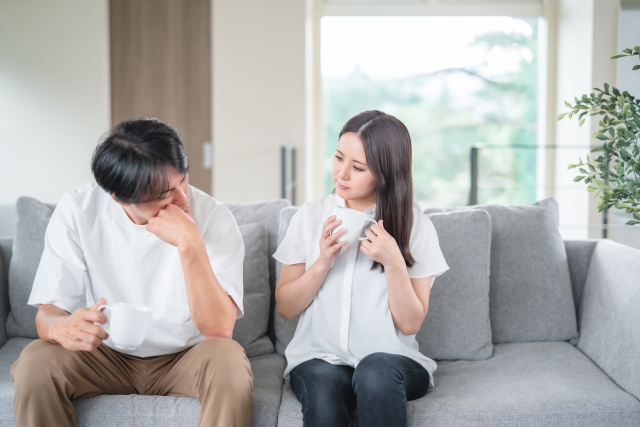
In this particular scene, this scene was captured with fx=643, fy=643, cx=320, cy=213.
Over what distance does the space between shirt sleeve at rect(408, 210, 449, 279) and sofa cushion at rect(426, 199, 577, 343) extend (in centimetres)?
42

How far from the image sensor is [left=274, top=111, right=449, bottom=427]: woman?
1.50 m

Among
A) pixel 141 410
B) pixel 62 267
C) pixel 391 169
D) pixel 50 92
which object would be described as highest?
pixel 50 92

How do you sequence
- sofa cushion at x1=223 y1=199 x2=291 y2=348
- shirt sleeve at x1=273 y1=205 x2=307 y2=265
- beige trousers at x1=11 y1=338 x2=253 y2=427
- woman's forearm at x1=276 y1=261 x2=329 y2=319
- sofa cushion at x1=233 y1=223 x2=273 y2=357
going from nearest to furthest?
1. beige trousers at x1=11 y1=338 x2=253 y2=427
2. woman's forearm at x1=276 y1=261 x2=329 y2=319
3. shirt sleeve at x1=273 y1=205 x2=307 y2=265
4. sofa cushion at x1=233 y1=223 x2=273 y2=357
5. sofa cushion at x1=223 y1=199 x2=291 y2=348

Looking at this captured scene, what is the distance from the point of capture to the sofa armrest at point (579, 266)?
204cm

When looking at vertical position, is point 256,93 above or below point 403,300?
above

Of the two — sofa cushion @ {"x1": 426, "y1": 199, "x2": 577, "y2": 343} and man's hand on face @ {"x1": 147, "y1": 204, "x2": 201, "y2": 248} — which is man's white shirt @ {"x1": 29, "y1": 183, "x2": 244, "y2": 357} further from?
sofa cushion @ {"x1": 426, "y1": 199, "x2": 577, "y2": 343}

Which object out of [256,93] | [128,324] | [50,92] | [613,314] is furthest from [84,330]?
[50,92]

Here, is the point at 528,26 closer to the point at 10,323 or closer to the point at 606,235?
the point at 606,235

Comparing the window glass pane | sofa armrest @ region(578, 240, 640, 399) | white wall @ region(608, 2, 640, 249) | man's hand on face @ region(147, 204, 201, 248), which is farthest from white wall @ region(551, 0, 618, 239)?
man's hand on face @ region(147, 204, 201, 248)

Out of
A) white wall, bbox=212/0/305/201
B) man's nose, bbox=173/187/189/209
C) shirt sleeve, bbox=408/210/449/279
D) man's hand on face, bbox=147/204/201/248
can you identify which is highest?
white wall, bbox=212/0/305/201

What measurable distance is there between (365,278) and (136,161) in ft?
2.05

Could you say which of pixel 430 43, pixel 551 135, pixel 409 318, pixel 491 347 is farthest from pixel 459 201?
pixel 409 318

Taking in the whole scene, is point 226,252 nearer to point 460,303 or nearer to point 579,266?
point 460,303

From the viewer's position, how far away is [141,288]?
1509 millimetres
